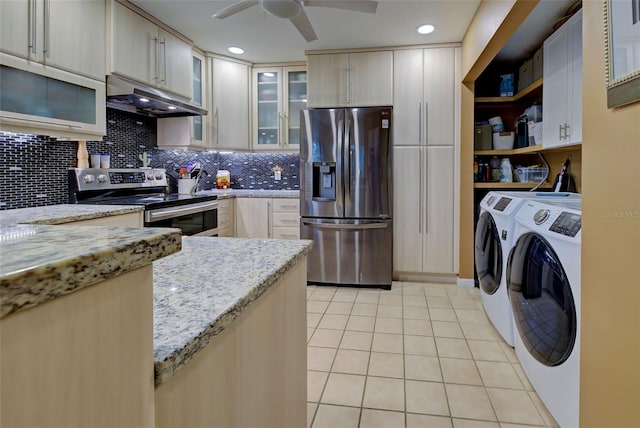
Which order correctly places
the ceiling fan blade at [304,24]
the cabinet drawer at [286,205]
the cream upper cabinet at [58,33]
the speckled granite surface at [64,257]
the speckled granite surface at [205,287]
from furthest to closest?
the cabinet drawer at [286,205] → the ceiling fan blade at [304,24] → the cream upper cabinet at [58,33] → the speckled granite surface at [205,287] → the speckled granite surface at [64,257]

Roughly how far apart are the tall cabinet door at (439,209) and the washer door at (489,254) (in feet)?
2.75

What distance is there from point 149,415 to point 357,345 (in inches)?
80.2

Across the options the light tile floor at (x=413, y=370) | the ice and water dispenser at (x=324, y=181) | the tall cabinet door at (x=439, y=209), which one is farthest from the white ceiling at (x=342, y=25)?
the light tile floor at (x=413, y=370)

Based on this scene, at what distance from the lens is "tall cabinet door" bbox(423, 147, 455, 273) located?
3641 millimetres

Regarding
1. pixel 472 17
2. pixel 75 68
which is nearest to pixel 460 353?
pixel 472 17

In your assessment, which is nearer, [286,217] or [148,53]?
[148,53]

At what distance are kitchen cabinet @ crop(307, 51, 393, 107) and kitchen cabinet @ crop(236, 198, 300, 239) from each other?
3.66 feet

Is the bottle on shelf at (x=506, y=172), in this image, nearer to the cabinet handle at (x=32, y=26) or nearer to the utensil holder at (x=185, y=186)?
the utensil holder at (x=185, y=186)

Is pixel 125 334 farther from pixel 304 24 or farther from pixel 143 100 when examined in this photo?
pixel 143 100

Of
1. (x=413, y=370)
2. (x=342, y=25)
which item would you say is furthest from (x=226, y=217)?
(x=413, y=370)

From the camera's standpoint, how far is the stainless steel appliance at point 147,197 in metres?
2.69

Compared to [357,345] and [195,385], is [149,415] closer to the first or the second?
[195,385]

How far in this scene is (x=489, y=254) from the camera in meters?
2.53

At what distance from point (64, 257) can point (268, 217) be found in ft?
11.8
